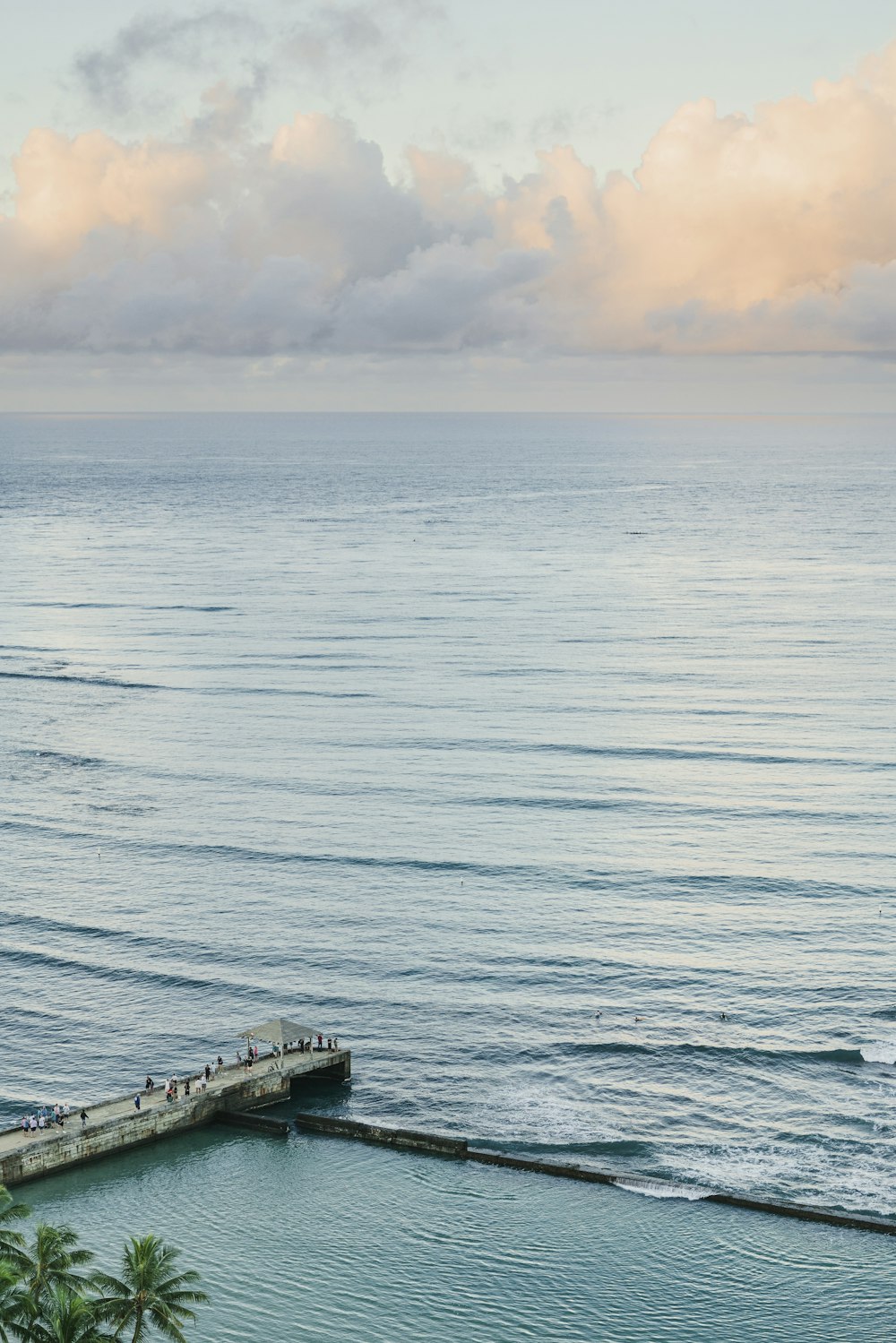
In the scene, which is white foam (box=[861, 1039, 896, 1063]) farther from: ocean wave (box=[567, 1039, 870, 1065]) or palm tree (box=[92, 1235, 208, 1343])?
→ palm tree (box=[92, 1235, 208, 1343])

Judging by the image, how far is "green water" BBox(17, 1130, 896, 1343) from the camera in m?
55.8

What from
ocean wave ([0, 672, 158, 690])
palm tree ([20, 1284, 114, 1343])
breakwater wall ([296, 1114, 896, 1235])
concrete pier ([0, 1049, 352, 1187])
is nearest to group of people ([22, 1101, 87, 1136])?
concrete pier ([0, 1049, 352, 1187])

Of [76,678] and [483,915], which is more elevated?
[76,678]

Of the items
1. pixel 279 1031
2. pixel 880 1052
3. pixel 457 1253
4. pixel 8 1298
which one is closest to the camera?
pixel 8 1298

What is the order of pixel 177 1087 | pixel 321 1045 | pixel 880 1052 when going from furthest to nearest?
pixel 321 1045
pixel 880 1052
pixel 177 1087

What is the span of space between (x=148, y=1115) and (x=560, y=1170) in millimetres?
18533

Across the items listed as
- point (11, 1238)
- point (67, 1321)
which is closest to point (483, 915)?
point (11, 1238)

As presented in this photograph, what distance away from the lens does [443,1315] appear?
185ft

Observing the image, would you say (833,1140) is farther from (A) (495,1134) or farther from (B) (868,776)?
(B) (868,776)

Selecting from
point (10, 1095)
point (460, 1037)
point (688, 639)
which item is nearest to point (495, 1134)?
point (460, 1037)

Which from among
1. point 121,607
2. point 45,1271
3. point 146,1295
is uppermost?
point 121,607

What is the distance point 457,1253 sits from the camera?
60125 millimetres

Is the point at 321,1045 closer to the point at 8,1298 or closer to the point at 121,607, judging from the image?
the point at 8,1298

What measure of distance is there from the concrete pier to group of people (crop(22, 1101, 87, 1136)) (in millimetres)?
172
